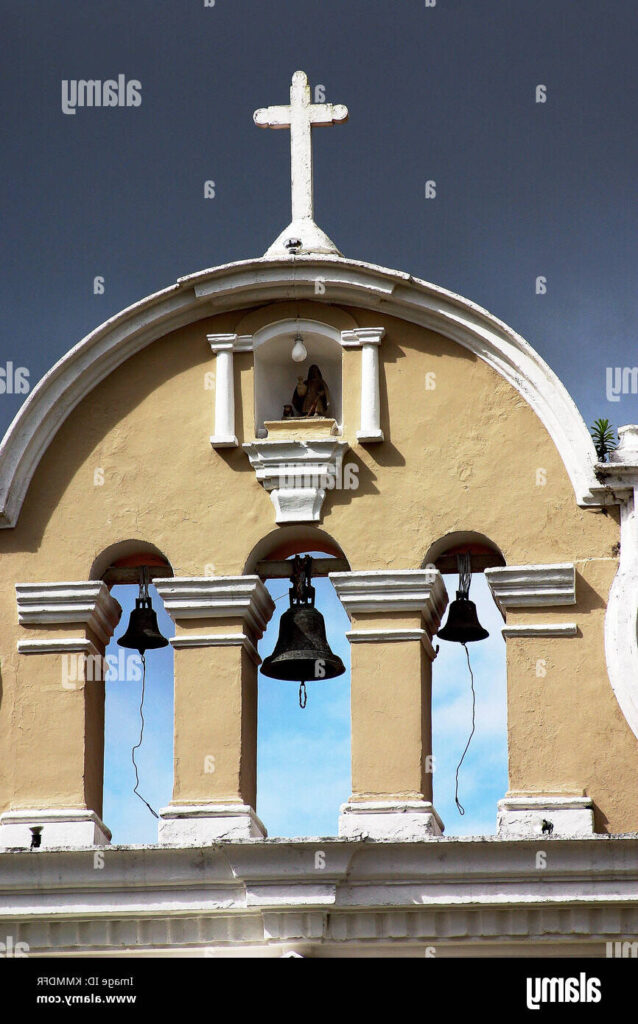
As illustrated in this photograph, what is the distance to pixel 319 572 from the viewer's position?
58.9ft

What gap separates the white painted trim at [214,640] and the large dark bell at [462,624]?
4.21ft

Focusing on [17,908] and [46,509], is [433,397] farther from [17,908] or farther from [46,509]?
[17,908]

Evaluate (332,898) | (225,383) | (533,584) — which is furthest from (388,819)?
(225,383)

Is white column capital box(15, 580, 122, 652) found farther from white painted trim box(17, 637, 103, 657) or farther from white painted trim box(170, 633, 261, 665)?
white painted trim box(170, 633, 261, 665)

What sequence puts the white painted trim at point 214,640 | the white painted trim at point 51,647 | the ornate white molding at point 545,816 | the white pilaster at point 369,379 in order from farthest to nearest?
the white pilaster at point 369,379
the white painted trim at point 51,647
the white painted trim at point 214,640
the ornate white molding at point 545,816

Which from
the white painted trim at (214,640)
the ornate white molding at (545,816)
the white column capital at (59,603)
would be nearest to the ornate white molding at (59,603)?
the white column capital at (59,603)

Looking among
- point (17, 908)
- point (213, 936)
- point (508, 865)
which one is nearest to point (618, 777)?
point (508, 865)

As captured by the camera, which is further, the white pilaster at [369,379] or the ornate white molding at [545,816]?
the white pilaster at [369,379]

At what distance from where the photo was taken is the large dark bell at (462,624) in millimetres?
17859

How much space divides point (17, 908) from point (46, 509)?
261cm

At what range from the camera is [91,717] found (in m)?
17.5

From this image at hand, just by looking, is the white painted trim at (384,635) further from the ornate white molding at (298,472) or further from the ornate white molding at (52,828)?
the ornate white molding at (52,828)

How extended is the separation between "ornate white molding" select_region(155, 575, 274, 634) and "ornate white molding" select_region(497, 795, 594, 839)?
2.05 meters

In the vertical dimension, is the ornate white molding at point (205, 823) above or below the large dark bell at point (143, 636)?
below
